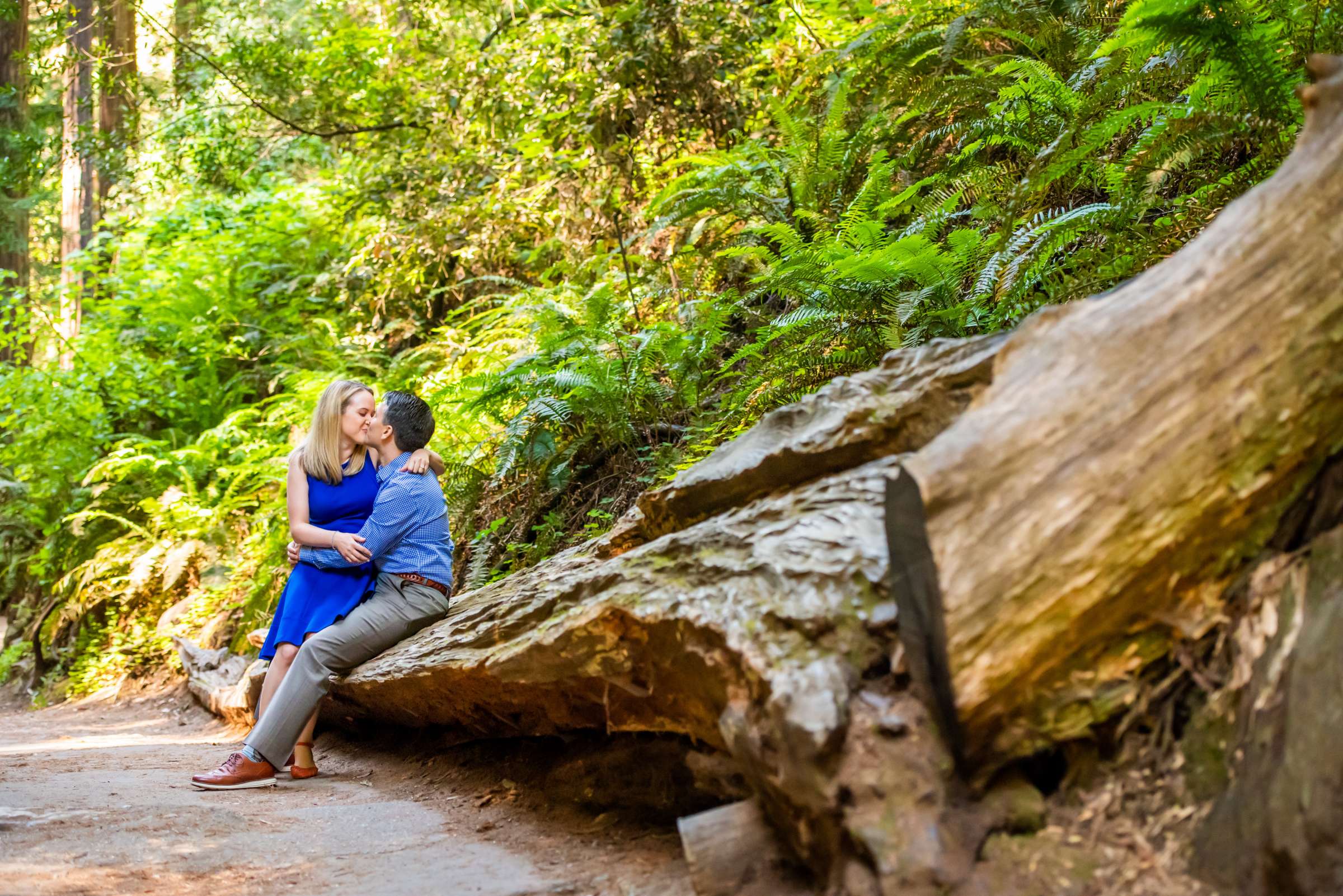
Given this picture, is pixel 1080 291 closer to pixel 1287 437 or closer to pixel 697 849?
pixel 1287 437

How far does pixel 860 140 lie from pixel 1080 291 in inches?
118

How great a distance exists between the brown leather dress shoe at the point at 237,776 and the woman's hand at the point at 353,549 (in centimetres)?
105

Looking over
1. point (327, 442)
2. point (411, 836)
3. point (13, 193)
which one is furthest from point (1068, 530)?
point (13, 193)

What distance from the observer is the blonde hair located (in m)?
4.98

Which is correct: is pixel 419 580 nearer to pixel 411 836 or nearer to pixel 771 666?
pixel 411 836

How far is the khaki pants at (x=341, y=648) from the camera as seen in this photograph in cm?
442

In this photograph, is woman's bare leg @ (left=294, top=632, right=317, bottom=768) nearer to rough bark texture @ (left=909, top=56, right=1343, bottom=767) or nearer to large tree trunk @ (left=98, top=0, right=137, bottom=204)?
rough bark texture @ (left=909, top=56, right=1343, bottom=767)

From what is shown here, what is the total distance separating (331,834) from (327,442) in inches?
88.1

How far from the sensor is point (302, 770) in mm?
4574

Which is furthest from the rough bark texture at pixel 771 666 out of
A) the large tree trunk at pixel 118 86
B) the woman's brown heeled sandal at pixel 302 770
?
the large tree trunk at pixel 118 86

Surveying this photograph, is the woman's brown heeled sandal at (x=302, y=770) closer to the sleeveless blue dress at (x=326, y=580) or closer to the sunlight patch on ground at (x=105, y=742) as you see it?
the sleeveless blue dress at (x=326, y=580)

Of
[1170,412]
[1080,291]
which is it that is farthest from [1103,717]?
[1080,291]

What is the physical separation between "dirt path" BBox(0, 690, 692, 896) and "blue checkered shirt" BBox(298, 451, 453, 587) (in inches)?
38.3

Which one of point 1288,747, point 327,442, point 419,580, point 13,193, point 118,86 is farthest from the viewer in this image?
point 13,193
